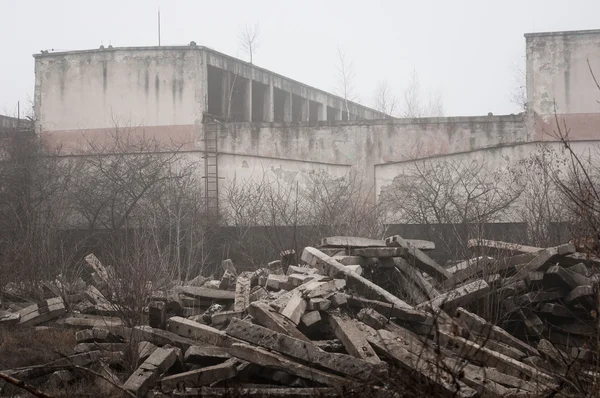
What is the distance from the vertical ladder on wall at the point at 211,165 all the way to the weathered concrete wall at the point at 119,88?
1.90 ft

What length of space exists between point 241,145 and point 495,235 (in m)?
8.46

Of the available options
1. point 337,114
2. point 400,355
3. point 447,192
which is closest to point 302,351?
point 400,355

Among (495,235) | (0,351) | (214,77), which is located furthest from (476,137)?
(0,351)

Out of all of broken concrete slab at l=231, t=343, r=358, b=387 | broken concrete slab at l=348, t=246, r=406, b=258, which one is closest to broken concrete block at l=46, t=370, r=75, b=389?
broken concrete slab at l=231, t=343, r=358, b=387

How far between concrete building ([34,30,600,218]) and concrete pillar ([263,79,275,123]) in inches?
64.3

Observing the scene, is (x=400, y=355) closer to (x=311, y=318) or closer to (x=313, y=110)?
(x=311, y=318)

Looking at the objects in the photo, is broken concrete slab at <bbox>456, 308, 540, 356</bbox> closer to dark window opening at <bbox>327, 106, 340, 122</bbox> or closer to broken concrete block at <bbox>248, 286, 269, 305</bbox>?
broken concrete block at <bbox>248, 286, 269, 305</bbox>

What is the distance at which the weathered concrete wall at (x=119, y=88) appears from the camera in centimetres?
2423

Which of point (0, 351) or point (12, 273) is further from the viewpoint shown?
point (12, 273)

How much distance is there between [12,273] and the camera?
13969mm

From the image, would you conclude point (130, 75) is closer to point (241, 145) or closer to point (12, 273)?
point (241, 145)

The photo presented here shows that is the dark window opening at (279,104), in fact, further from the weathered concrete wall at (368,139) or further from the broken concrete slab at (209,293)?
the broken concrete slab at (209,293)

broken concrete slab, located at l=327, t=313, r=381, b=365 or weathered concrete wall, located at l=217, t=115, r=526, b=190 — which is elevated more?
weathered concrete wall, located at l=217, t=115, r=526, b=190

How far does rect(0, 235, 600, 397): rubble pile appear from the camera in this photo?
6.50 meters
